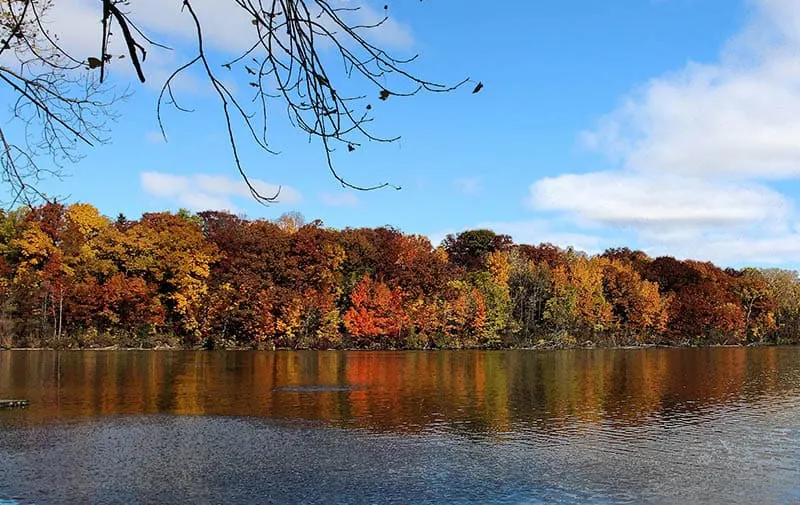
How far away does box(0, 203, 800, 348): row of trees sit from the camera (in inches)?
2488

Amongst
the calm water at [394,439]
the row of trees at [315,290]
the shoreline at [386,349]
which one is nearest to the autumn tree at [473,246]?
the row of trees at [315,290]

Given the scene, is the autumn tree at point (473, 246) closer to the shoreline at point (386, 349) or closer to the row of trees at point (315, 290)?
the row of trees at point (315, 290)

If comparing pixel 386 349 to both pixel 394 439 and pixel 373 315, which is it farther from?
pixel 394 439

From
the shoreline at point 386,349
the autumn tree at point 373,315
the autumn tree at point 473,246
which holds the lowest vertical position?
the shoreline at point 386,349

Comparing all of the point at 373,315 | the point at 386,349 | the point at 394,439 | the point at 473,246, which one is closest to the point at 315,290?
the point at 373,315

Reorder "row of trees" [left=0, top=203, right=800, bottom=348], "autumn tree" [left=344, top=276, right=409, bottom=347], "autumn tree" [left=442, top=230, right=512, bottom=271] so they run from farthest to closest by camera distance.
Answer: "autumn tree" [left=442, top=230, right=512, bottom=271], "autumn tree" [left=344, top=276, right=409, bottom=347], "row of trees" [left=0, top=203, right=800, bottom=348]

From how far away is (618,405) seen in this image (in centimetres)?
2822

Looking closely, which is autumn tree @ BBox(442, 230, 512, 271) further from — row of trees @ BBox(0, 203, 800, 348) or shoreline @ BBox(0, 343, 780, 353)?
shoreline @ BBox(0, 343, 780, 353)

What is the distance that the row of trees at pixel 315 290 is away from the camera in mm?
63188

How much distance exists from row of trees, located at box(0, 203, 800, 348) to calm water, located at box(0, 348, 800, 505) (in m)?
25.8

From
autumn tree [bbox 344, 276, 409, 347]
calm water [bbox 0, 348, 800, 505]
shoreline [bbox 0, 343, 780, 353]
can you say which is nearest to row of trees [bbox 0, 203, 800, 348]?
autumn tree [bbox 344, 276, 409, 347]

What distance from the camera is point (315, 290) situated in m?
73.1

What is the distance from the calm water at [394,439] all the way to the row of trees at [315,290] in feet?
84.7

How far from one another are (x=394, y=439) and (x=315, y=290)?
2106 inches
